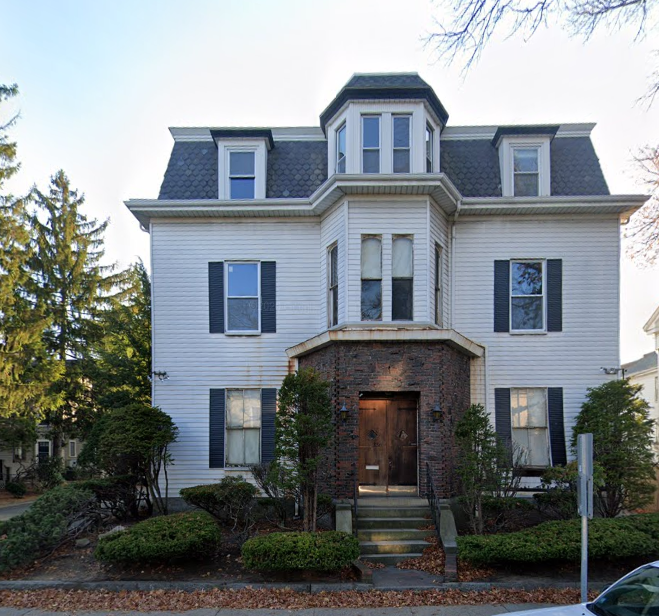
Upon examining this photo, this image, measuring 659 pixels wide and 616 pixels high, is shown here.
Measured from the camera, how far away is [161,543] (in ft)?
27.2

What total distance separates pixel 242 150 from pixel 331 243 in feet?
11.7

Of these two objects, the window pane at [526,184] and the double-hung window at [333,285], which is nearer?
the double-hung window at [333,285]

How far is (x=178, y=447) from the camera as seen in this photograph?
1266cm

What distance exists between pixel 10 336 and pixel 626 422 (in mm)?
20513

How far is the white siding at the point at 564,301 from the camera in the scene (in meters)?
12.5

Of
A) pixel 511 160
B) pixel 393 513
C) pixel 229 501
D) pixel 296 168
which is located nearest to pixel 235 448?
pixel 229 501

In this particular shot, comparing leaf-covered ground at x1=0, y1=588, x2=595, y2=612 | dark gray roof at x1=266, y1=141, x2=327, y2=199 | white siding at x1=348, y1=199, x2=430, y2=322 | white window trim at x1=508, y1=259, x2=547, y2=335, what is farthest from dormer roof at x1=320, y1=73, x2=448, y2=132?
leaf-covered ground at x1=0, y1=588, x2=595, y2=612

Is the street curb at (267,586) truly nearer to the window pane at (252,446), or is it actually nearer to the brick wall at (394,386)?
the brick wall at (394,386)

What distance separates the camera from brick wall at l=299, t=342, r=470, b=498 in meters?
10.6

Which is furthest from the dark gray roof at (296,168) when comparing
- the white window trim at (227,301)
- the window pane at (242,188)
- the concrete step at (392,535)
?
the concrete step at (392,535)

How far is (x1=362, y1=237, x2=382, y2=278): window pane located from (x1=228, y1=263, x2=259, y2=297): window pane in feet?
9.55

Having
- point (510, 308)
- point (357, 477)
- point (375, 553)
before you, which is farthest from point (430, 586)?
point (510, 308)

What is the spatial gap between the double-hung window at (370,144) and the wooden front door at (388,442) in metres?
5.33

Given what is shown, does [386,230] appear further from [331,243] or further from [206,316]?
[206,316]
